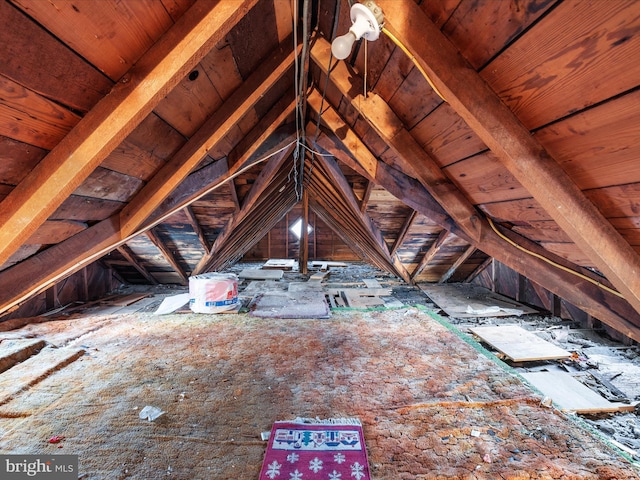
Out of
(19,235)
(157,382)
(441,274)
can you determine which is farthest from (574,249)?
(441,274)

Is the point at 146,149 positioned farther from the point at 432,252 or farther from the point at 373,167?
the point at 432,252

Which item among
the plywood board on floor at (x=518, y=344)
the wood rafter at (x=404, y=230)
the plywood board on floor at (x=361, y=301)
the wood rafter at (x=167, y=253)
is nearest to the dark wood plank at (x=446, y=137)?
the wood rafter at (x=404, y=230)

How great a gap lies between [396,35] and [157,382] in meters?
2.70

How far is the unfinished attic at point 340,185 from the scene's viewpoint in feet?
2.95

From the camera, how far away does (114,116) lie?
1.04 meters

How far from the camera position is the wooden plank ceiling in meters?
0.83

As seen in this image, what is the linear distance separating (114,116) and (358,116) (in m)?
1.50

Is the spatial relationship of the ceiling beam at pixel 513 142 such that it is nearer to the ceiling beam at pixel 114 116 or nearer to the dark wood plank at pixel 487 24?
the dark wood plank at pixel 487 24

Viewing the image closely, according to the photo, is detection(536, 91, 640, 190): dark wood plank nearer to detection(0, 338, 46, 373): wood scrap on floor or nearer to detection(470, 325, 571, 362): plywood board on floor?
detection(470, 325, 571, 362): plywood board on floor

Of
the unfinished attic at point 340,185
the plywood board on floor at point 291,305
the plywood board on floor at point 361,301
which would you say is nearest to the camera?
the unfinished attic at point 340,185

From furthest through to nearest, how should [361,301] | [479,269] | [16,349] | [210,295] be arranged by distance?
[479,269], [361,301], [210,295], [16,349]

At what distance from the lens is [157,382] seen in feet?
7.64

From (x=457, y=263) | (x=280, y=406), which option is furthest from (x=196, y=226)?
(x=457, y=263)

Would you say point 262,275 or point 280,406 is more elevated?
point 262,275
